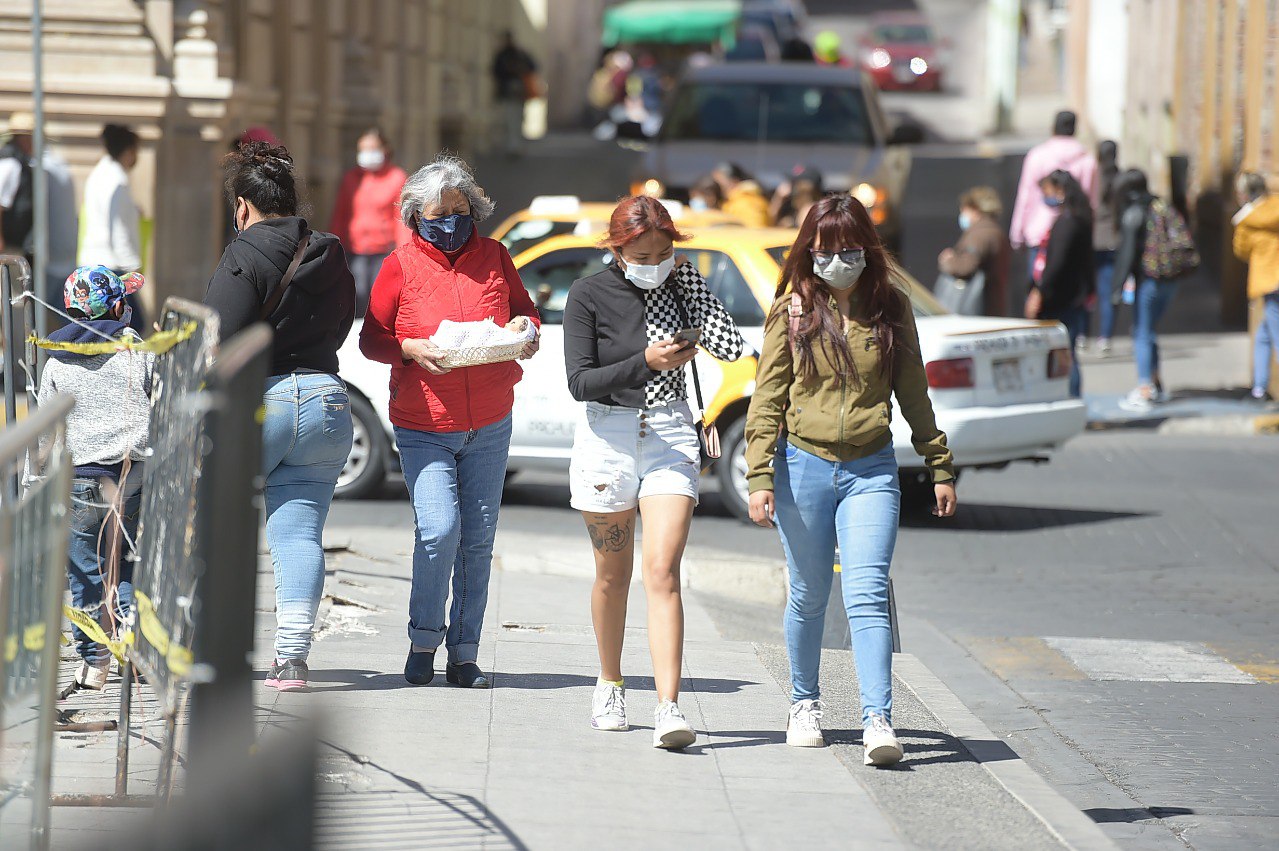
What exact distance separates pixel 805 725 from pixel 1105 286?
539 inches

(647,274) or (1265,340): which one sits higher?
(647,274)

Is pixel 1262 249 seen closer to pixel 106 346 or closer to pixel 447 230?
pixel 447 230

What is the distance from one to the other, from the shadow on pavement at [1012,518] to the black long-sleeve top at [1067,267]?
3655 mm

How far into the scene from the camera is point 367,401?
11406 mm

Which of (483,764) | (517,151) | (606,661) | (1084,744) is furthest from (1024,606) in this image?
(517,151)

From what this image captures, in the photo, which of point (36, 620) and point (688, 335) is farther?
point (688, 335)

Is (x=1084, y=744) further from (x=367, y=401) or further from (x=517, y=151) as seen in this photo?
(x=517, y=151)

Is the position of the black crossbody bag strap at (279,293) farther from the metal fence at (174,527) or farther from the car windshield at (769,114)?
the car windshield at (769,114)

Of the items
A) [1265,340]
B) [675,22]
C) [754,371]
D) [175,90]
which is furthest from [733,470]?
[675,22]

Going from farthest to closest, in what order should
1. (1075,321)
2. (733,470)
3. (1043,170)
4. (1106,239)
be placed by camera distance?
(1106,239) < (1043,170) < (1075,321) < (733,470)

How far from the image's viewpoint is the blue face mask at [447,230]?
20.9ft

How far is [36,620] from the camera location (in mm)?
3695

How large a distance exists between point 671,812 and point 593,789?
0.93 feet

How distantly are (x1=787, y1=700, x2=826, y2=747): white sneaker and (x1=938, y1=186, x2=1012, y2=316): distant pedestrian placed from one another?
28.5 feet
